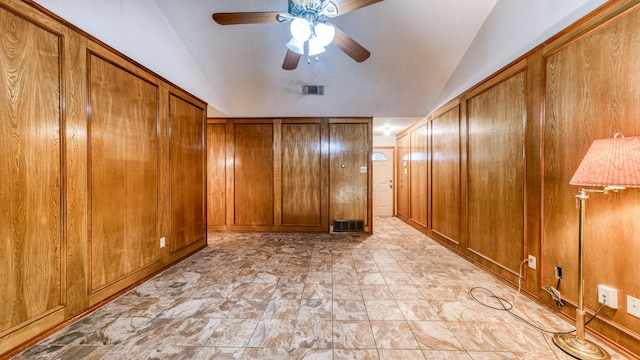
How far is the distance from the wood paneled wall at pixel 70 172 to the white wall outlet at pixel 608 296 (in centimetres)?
401

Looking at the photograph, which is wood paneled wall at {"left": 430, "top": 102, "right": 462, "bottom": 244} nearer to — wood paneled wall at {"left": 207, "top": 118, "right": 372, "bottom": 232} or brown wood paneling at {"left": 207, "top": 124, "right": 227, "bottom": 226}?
wood paneled wall at {"left": 207, "top": 118, "right": 372, "bottom": 232}

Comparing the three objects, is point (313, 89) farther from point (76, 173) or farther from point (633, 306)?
point (633, 306)

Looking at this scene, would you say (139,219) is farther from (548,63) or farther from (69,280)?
(548,63)

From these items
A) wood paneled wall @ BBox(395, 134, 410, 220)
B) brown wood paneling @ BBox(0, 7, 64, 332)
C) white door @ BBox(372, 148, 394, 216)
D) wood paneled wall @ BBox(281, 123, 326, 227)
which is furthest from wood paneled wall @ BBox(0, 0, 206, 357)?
white door @ BBox(372, 148, 394, 216)

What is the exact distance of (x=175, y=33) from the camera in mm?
2969

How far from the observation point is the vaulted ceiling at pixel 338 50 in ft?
7.19

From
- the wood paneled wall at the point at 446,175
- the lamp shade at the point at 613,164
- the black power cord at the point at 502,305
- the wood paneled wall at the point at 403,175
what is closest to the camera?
the lamp shade at the point at 613,164

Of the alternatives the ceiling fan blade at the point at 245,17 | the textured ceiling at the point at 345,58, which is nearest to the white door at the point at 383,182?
the textured ceiling at the point at 345,58

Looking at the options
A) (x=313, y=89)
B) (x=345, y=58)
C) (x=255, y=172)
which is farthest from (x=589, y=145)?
(x=255, y=172)

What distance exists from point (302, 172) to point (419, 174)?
2507 mm

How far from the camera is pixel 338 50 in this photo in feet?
10.8

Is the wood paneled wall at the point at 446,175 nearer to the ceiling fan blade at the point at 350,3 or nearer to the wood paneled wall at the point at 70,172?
the ceiling fan blade at the point at 350,3

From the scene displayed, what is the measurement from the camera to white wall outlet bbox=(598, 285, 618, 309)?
1553mm

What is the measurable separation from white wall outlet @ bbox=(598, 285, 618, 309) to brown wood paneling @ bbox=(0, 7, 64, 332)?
13.2 feet
